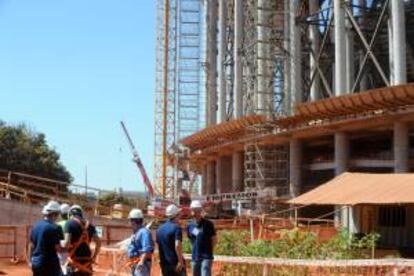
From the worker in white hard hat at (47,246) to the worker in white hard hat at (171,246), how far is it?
153 centimetres

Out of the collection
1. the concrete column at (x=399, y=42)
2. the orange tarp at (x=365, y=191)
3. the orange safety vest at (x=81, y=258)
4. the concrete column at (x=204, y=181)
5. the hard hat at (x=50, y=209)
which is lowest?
the orange safety vest at (x=81, y=258)

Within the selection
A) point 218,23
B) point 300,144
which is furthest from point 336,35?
point 218,23

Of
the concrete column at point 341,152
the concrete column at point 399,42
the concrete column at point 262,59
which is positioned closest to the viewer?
the concrete column at point 399,42

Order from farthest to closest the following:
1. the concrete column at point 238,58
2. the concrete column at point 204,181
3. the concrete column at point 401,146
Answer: the concrete column at point 204,181 < the concrete column at point 238,58 < the concrete column at point 401,146

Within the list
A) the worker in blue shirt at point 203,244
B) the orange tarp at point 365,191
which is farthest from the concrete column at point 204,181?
the worker in blue shirt at point 203,244

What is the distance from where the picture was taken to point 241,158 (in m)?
70.7

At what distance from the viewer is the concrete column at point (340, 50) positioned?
178 feet

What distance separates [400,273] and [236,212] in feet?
163

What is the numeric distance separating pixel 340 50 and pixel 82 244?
4446 centimetres

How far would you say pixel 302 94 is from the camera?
6381 centimetres

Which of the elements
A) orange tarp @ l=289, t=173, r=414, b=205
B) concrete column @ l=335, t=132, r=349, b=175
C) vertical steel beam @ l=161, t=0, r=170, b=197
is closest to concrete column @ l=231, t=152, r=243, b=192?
concrete column @ l=335, t=132, r=349, b=175

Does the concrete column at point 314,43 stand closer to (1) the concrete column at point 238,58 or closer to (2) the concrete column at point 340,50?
(1) the concrete column at point 238,58

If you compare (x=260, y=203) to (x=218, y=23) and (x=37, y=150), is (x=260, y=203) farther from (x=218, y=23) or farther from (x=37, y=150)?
(x=37, y=150)

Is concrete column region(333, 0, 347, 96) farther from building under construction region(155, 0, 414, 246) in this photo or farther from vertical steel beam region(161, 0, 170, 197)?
vertical steel beam region(161, 0, 170, 197)
